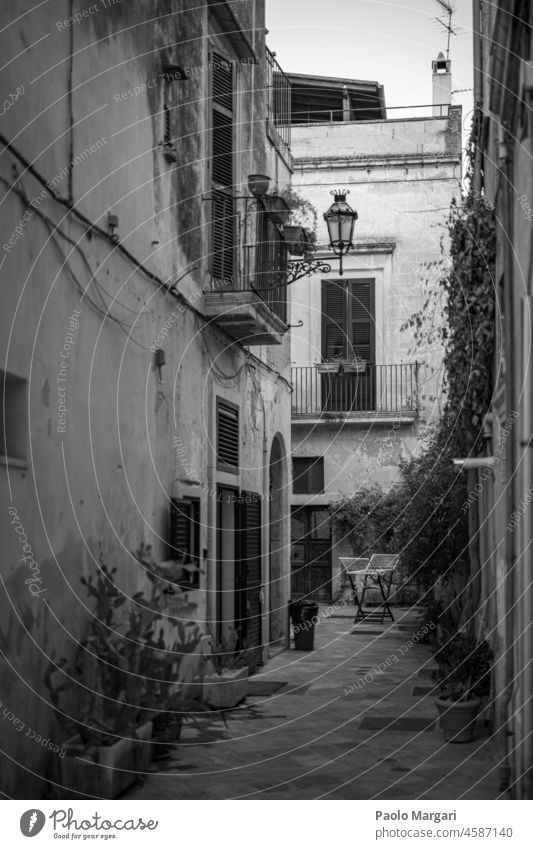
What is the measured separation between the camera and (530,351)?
A: 5891 millimetres

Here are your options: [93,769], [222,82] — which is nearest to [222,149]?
[222,82]

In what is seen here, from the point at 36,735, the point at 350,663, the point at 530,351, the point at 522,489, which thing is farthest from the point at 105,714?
the point at 350,663

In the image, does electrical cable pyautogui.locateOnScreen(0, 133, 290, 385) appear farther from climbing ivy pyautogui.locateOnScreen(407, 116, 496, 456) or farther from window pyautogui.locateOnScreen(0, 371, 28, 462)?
climbing ivy pyautogui.locateOnScreen(407, 116, 496, 456)

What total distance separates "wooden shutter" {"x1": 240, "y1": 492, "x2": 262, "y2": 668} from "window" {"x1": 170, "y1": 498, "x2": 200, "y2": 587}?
75.8 inches

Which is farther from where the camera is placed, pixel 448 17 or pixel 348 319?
pixel 348 319

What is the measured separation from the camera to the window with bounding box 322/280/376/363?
21.9 metres

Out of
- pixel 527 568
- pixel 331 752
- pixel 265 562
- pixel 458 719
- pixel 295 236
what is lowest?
pixel 331 752

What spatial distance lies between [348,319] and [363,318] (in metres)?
0.31

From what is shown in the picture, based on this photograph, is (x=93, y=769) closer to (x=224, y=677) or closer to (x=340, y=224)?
(x=224, y=677)

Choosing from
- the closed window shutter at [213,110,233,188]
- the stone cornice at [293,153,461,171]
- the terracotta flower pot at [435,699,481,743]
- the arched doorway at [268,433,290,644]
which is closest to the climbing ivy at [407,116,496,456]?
the terracotta flower pot at [435,699,481,743]

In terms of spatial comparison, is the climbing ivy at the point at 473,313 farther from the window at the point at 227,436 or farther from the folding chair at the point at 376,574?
the folding chair at the point at 376,574

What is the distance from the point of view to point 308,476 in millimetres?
22359
